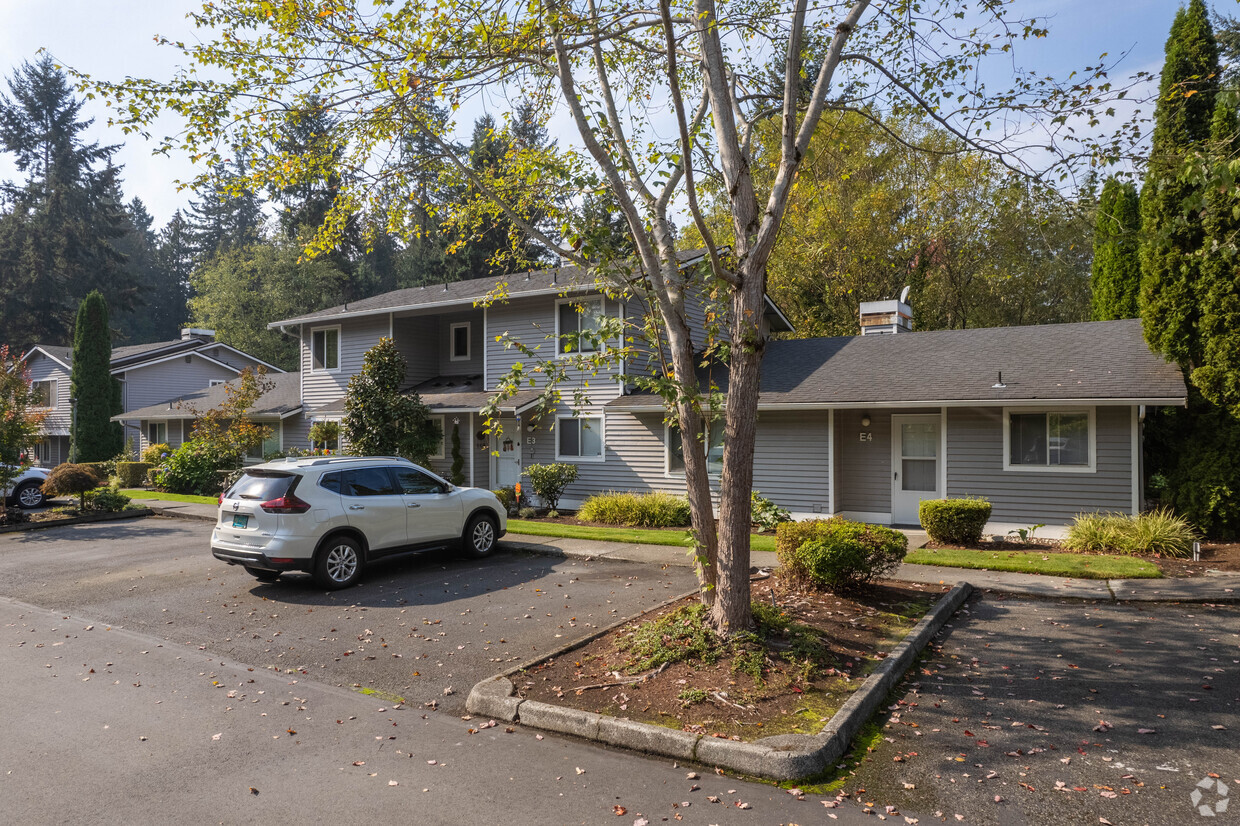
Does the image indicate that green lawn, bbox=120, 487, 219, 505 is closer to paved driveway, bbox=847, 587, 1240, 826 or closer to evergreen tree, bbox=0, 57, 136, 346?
paved driveway, bbox=847, 587, 1240, 826

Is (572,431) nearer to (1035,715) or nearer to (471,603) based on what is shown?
(471,603)

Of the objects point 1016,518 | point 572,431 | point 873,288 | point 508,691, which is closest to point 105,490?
point 572,431

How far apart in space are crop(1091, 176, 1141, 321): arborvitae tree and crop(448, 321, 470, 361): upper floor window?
16.8 m

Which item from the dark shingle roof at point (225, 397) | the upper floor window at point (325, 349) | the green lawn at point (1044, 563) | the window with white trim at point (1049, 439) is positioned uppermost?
the upper floor window at point (325, 349)

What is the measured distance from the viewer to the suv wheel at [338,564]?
32.8 ft

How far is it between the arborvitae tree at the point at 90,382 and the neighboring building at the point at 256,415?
1085 millimetres

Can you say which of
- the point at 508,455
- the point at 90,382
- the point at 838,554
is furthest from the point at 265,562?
the point at 90,382

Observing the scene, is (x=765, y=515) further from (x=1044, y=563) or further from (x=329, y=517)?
(x=329, y=517)

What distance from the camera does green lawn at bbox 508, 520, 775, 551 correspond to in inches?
532

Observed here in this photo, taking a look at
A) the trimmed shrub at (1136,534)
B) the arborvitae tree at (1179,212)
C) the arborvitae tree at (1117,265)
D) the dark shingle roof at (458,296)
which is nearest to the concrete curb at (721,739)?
the trimmed shrub at (1136,534)

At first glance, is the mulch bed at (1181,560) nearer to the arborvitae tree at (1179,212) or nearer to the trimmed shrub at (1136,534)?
the trimmed shrub at (1136,534)

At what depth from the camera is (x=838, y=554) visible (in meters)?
8.38

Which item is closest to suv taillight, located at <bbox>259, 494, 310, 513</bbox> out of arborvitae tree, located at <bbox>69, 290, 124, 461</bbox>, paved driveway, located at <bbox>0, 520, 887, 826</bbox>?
paved driveway, located at <bbox>0, 520, 887, 826</bbox>

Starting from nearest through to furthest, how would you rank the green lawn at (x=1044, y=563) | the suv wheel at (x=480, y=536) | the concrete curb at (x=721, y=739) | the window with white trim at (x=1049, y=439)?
the concrete curb at (x=721, y=739) < the green lawn at (x=1044, y=563) < the suv wheel at (x=480, y=536) < the window with white trim at (x=1049, y=439)
